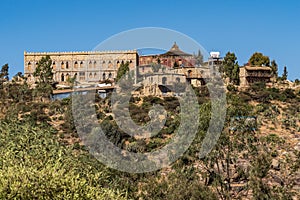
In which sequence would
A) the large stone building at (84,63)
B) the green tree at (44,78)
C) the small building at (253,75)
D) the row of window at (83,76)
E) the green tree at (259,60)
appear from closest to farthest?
the green tree at (44,78), the small building at (253,75), the row of window at (83,76), the large stone building at (84,63), the green tree at (259,60)

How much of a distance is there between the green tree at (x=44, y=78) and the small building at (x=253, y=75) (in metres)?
27.8

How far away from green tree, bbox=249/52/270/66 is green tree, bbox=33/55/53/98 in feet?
109

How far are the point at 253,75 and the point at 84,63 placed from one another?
2823 cm

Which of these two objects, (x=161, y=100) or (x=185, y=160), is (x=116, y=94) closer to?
(x=161, y=100)

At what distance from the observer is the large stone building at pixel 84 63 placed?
9956 cm

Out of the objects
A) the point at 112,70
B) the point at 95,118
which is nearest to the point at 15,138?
the point at 95,118

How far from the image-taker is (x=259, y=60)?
101 meters

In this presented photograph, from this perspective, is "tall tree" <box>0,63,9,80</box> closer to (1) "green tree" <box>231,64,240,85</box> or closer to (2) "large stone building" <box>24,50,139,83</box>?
(2) "large stone building" <box>24,50,139,83</box>

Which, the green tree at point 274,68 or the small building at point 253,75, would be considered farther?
the green tree at point 274,68

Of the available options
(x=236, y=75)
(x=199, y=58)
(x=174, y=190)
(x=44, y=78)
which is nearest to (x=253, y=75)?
(x=236, y=75)

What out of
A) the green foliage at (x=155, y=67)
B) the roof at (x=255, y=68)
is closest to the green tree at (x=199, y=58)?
the green foliage at (x=155, y=67)

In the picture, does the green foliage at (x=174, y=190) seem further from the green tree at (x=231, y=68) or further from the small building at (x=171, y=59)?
the small building at (x=171, y=59)

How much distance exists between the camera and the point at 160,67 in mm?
91000

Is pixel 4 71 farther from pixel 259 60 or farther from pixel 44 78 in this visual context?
pixel 259 60
